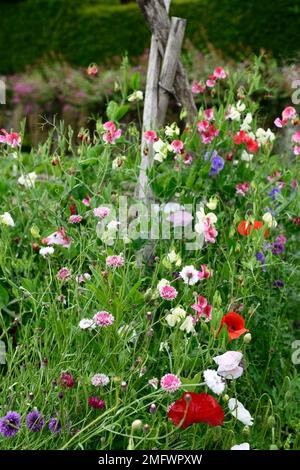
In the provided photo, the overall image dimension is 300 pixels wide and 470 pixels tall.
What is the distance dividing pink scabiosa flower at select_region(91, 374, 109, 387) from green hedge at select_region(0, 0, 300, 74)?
7410mm

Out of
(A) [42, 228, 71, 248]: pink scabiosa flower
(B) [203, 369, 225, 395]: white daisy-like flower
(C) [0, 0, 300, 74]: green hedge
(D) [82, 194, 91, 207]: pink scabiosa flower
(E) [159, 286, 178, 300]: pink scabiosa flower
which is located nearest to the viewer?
(B) [203, 369, 225, 395]: white daisy-like flower

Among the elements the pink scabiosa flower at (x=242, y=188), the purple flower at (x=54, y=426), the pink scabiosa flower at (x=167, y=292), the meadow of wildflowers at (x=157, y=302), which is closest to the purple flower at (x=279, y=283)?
the meadow of wildflowers at (x=157, y=302)

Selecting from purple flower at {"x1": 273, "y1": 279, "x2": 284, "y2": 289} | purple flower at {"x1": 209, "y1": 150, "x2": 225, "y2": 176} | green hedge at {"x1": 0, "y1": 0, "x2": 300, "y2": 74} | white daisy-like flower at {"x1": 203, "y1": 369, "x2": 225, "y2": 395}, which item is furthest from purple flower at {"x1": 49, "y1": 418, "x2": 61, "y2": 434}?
green hedge at {"x1": 0, "y1": 0, "x2": 300, "y2": 74}

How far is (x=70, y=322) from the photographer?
1.95 meters

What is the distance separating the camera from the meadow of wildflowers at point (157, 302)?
5.89 ft

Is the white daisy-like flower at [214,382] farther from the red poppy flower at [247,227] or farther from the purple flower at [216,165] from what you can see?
the purple flower at [216,165]

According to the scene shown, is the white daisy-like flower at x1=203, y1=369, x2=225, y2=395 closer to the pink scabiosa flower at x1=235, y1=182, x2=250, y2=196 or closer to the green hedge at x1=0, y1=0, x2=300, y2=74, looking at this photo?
the pink scabiosa flower at x1=235, y1=182, x2=250, y2=196

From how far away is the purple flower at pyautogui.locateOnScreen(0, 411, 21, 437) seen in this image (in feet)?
5.52

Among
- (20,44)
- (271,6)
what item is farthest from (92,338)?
(20,44)

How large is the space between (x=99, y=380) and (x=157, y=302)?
1.28 feet

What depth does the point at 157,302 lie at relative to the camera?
212 cm

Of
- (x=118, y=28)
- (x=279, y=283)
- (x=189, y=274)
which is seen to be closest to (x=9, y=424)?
(x=189, y=274)
